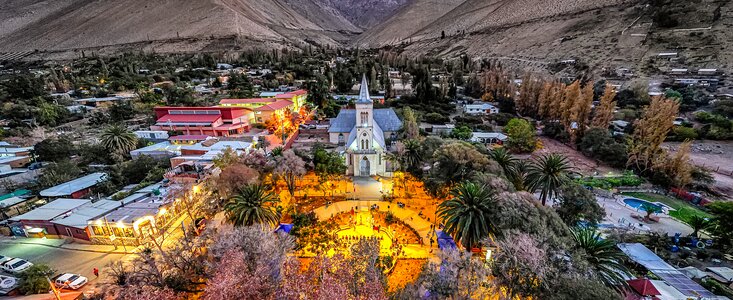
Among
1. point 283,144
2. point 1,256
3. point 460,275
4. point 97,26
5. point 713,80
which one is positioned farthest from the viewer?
point 97,26

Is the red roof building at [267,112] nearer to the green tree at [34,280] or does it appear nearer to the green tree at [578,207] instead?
the green tree at [34,280]

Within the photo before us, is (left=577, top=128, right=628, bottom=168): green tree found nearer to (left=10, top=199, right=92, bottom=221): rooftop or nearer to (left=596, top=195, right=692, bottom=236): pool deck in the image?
(left=596, top=195, right=692, bottom=236): pool deck

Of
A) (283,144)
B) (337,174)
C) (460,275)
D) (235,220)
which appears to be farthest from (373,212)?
(283,144)

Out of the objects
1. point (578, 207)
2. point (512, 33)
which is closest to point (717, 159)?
point (578, 207)

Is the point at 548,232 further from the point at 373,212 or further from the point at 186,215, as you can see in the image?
the point at 186,215

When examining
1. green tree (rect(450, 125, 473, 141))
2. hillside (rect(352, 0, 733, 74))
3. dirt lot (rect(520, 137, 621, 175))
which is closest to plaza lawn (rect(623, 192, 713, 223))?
dirt lot (rect(520, 137, 621, 175))

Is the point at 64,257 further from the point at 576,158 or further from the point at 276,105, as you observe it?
the point at 576,158
